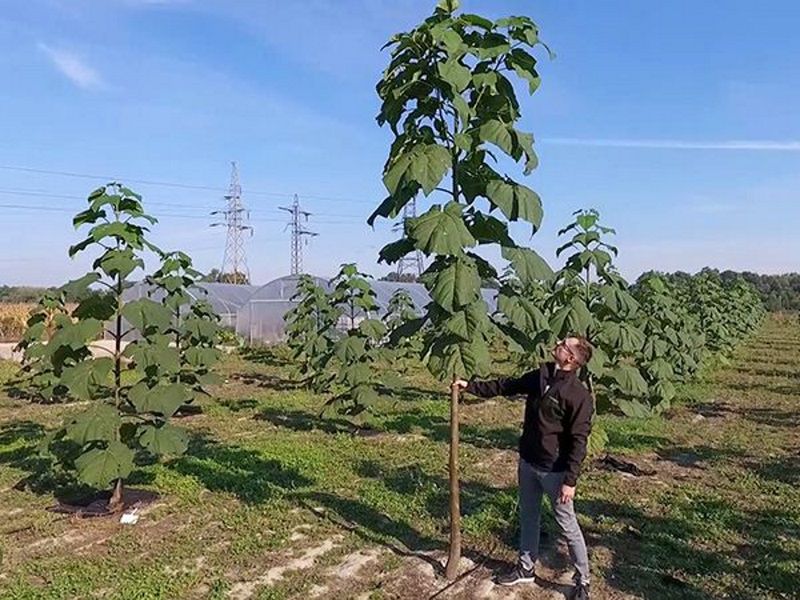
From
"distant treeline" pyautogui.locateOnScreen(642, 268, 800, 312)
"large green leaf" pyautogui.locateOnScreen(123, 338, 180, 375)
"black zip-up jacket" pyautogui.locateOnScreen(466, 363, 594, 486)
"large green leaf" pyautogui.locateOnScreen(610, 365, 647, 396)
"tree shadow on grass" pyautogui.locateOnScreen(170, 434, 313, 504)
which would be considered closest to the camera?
"black zip-up jacket" pyautogui.locateOnScreen(466, 363, 594, 486)

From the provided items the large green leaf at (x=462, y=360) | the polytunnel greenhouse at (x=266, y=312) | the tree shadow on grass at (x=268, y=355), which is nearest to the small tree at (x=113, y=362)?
the large green leaf at (x=462, y=360)

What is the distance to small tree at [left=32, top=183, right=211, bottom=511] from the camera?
5680 mm

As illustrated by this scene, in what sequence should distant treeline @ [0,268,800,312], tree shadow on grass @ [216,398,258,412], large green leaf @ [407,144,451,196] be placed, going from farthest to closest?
distant treeline @ [0,268,800,312]
tree shadow on grass @ [216,398,258,412]
large green leaf @ [407,144,451,196]

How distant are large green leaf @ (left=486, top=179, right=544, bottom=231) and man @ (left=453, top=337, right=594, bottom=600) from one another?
787 mm

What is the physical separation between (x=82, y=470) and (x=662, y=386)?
828 cm

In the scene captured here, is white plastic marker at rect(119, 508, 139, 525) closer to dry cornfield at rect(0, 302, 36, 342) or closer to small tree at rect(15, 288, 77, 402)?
small tree at rect(15, 288, 77, 402)

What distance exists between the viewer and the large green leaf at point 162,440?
5.91 metres

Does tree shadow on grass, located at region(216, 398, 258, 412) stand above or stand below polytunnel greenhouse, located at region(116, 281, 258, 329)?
below

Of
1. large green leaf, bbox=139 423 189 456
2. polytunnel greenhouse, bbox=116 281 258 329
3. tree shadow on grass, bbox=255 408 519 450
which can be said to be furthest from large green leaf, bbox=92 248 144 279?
polytunnel greenhouse, bbox=116 281 258 329

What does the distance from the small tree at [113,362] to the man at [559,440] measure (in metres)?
2.71

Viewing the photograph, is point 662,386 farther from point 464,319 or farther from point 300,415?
point 464,319

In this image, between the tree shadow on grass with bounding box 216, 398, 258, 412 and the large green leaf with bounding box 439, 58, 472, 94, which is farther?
the tree shadow on grass with bounding box 216, 398, 258, 412

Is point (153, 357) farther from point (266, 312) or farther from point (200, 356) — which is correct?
point (266, 312)

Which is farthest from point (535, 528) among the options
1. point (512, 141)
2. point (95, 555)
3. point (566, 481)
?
point (95, 555)
